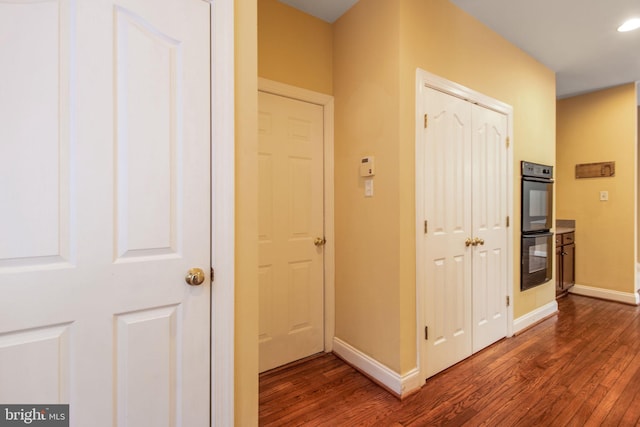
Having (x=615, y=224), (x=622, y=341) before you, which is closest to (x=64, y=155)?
(x=622, y=341)

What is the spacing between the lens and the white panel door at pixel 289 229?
2.18m

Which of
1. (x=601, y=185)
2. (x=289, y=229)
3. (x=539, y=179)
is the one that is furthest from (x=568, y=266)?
(x=289, y=229)

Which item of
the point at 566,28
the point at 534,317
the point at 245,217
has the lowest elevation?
the point at 534,317

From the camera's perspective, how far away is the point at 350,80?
230 centimetres

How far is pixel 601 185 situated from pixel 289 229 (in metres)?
4.22

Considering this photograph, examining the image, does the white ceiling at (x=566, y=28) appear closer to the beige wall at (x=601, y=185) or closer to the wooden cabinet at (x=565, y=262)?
the beige wall at (x=601, y=185)

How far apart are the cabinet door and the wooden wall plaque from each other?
3.11 ft

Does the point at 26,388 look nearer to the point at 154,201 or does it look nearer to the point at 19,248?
the point at 19,248

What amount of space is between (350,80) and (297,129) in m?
0.55

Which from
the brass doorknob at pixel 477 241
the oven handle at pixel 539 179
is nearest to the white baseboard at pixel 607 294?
the oven handle at pixel 539 179

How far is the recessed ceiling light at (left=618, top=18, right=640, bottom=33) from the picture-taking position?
96.4 inches

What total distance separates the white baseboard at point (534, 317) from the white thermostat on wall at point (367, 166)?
2.09 m

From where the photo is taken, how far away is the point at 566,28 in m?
2.54

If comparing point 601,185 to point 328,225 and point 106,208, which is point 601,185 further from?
point 106,208
